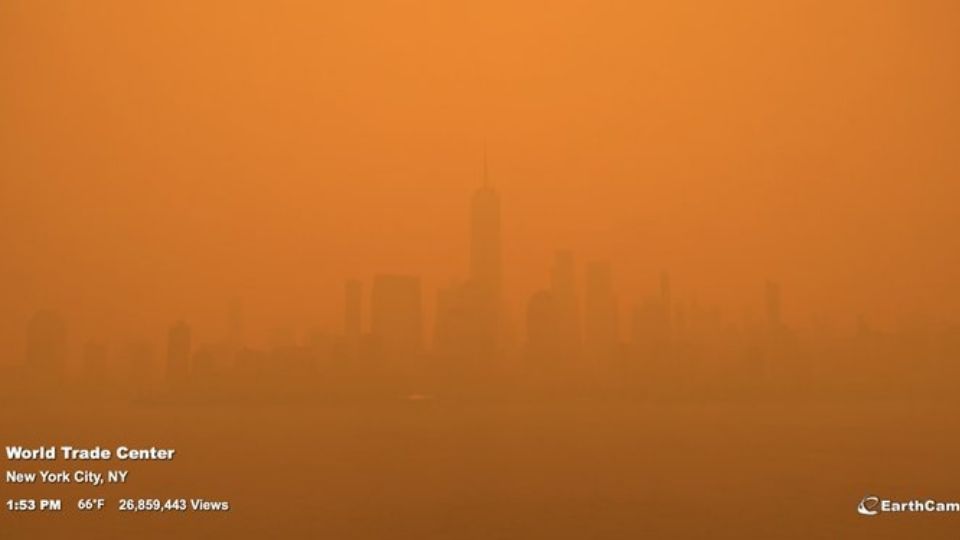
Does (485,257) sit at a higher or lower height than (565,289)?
higher

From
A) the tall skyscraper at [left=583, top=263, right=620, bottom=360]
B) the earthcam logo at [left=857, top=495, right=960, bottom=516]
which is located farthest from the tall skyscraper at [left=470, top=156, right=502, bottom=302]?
the earthcam logo at [left=857, top=495, right=960, bottom=516]

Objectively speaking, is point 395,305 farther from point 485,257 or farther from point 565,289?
point 565,289

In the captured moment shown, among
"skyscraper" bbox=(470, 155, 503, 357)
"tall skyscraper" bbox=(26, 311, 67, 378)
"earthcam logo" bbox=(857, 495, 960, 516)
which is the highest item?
"skyscraper" bbox=(470, 155, 503, 357)

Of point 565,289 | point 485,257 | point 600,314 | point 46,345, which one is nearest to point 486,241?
point 485,257

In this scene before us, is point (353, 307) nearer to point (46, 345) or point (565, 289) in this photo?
point (565, 289)

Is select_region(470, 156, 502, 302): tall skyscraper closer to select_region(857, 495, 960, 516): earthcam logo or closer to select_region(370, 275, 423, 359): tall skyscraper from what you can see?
select_region(370, 275, 423, 359): tall skyscraper

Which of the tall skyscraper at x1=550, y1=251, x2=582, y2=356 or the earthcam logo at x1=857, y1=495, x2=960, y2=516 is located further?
Answer: the tall skyscraper at x1=550, y1=251, x2=582, y2=356

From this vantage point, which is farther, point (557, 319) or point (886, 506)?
point (557, 319)

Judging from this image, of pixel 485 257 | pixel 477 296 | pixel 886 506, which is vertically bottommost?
pixel 886 506

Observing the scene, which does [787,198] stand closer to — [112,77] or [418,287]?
[418,287]
